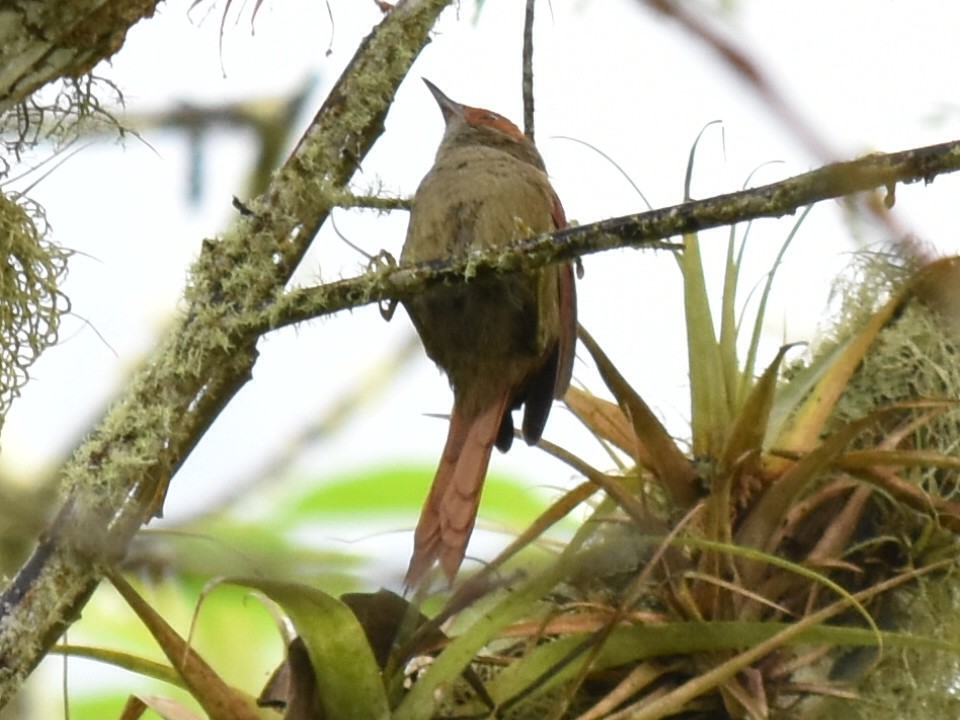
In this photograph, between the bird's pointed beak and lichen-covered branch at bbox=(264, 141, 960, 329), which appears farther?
the bird's pointed beak

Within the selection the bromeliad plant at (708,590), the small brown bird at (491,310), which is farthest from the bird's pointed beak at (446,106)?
the bromeliad plant at (708,590)

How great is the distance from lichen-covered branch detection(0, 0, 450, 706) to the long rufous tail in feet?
1.21

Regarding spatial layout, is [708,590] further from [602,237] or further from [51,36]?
[51,36]

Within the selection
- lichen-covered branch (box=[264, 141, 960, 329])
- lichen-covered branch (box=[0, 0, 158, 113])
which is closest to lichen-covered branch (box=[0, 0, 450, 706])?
lichen-covered branch (box=[264, 141, 960, 329])

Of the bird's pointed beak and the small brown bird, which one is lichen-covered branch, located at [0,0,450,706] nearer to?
the small brown bird

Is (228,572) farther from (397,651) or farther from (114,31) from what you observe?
(114,31)

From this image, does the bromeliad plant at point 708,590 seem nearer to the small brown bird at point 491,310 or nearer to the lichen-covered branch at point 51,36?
Answer: the small brown bird at point 491,310

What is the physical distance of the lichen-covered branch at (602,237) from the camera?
1223 millimetres

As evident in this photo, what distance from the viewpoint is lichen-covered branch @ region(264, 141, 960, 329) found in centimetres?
122

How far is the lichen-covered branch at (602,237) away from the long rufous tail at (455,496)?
15.3 inches

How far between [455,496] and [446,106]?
1.10 m

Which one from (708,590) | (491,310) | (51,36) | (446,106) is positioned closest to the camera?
(51,36)

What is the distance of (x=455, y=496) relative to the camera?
1845 mm

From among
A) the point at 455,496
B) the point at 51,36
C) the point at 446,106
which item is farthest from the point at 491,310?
the point at 51,36
